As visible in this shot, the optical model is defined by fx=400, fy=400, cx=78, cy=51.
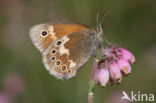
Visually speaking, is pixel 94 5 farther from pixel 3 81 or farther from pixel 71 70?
pixel 71 70

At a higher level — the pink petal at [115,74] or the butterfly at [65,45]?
the butterfly at [65,45]

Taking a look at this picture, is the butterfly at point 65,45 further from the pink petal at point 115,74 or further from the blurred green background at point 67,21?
the blurred green background at point 67,21

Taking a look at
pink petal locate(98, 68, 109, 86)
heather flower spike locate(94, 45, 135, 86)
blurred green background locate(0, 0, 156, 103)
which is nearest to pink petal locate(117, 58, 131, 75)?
heather flower spike locate(94, 45, 135, 86)

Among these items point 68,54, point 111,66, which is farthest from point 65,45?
point 111,66

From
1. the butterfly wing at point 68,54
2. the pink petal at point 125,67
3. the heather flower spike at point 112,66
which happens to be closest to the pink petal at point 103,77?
the heather flower spike at point 112,66

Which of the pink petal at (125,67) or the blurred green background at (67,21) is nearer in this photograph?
the pink petal at (125,67)

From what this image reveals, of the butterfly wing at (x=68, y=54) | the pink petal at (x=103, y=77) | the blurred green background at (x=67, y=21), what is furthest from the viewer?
the blurred green background at (x=67, y=21)
